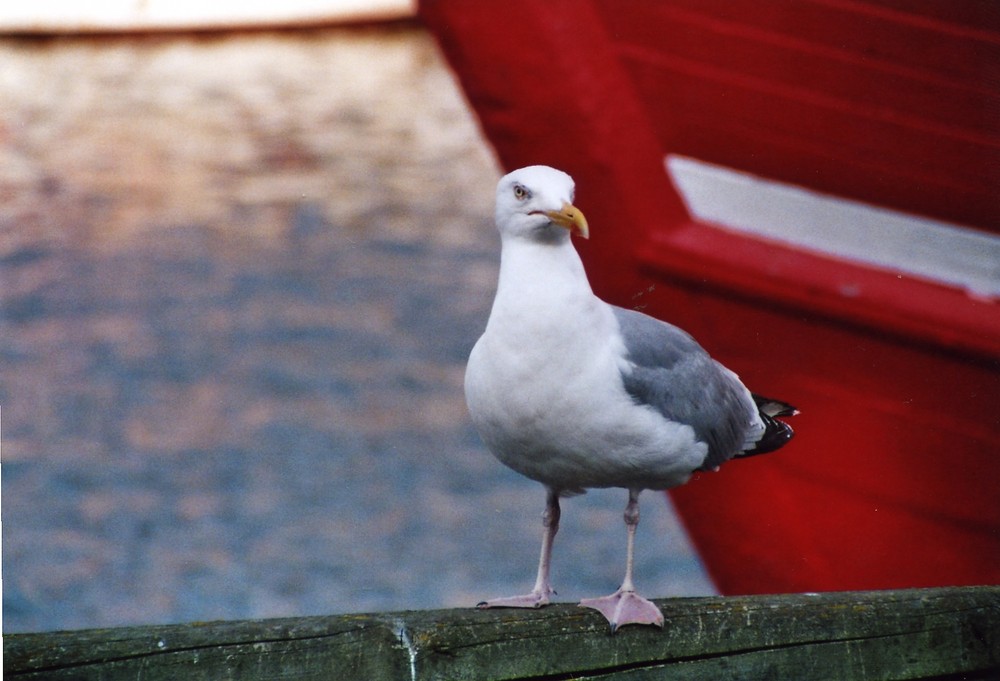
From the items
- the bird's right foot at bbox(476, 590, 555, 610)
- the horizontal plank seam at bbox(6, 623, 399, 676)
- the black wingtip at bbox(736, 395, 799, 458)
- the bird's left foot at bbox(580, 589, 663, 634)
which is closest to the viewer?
the horizontal plank seam at bbox(6, 623, 399, 676)

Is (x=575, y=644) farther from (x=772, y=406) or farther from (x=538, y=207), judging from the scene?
(x=772, y=406)

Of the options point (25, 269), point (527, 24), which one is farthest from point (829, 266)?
point (25, 269)

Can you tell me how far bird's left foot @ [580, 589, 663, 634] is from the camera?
1044 millimetres

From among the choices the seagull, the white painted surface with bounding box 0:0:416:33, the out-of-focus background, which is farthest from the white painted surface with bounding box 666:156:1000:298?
the white painted surface with bounding box 0:0:416:33

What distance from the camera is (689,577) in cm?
507

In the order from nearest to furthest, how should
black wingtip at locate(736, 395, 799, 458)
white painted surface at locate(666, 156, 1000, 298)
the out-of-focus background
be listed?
black wingtip at locate(736, 395, 799, 458)
white painted surface at locate(666, 156, 1000, 298)
the out-of-focus background

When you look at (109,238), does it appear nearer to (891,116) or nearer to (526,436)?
(891,116)

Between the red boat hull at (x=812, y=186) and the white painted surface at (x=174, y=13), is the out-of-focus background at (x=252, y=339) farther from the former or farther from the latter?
the red boat hull at (x=812, y=186)

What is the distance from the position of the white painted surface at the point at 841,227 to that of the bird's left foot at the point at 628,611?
1150 mm

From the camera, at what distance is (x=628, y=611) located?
105 cm

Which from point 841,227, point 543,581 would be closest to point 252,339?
point 841,227

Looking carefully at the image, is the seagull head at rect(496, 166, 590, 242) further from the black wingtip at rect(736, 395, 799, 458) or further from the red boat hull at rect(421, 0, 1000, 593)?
the red boat hull at rect(421, 0, 1000, 593)

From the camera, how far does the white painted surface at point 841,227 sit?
2051mm

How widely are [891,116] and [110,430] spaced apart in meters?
4.53
